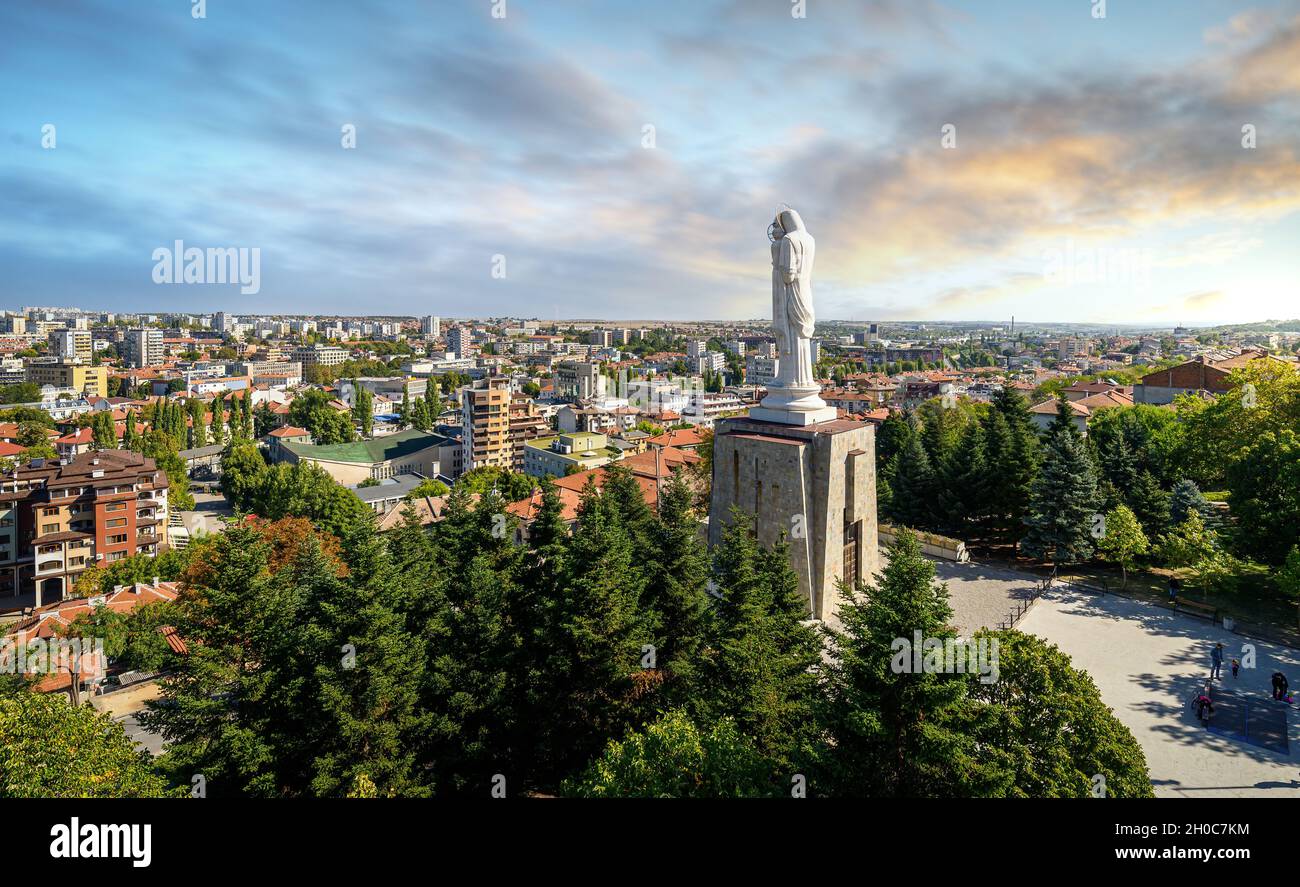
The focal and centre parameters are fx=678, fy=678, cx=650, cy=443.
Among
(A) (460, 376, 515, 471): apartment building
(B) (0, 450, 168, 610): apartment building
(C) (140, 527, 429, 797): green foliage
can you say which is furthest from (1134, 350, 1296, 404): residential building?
(B) (0, 450, 168, 610): apartment building

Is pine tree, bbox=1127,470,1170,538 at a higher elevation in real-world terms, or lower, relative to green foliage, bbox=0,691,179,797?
higher

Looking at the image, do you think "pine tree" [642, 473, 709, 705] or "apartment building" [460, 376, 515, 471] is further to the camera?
"apartment building" [460, 376, 515, 471]

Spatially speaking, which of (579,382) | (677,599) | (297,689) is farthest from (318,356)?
(677,599)

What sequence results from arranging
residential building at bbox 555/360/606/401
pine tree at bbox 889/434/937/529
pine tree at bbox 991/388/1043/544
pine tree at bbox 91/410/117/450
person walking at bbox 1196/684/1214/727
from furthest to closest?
residential building at bbox 555/360/606/401
pine tree at bbox 91/410/117/450
pine tree at bbox 889/434/937/529
pine tree at bbox 991/388/1043/544
person walking at bbox 1196/684/1214/727

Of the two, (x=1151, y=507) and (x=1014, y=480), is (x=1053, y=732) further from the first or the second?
(x=1014, y=480)

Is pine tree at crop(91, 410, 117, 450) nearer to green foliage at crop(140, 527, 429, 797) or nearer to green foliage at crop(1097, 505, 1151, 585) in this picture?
green foliage at crop(140, 527, 429, 797)

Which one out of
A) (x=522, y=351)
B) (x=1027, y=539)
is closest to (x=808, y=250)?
(x=1027, y=539)
